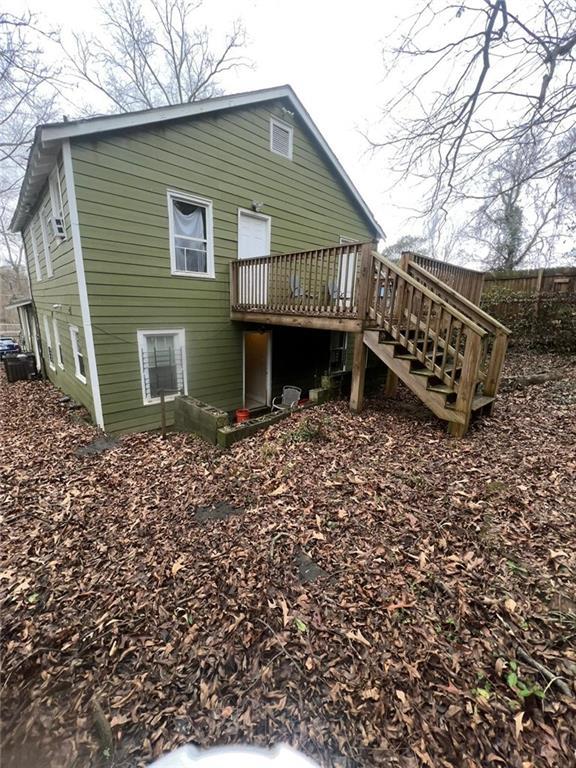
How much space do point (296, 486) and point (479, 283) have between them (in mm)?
6983

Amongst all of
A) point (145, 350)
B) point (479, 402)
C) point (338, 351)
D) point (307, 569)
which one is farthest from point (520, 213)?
point (307, 569)

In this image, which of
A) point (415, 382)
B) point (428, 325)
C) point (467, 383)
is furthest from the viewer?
point (415, 382)

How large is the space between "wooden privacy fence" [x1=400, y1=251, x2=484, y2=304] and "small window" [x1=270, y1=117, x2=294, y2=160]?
465cm

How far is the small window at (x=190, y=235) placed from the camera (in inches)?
253

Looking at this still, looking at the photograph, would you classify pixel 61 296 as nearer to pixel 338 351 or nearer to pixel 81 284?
pixel 81 284

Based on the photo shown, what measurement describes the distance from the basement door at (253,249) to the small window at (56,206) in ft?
11.1

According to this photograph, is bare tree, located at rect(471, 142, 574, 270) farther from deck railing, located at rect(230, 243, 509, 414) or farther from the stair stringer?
the stair stringer

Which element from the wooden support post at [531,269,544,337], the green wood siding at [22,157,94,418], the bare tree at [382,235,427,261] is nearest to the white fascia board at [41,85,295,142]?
the green wood siding at [22,157,94,418]

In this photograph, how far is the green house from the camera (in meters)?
5.52

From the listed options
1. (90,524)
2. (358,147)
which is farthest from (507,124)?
(90,524)

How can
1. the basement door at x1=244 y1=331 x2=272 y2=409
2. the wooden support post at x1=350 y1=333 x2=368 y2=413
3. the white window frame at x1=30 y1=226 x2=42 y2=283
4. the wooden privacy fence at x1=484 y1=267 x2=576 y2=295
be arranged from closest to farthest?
the wooden support post at x1=350 y1=333 x2=368 y2=413
the wooden privacy fence at x1=484 y1=267 x2=576 y2=295
the basement door at x1=244 y1=331 x2=272 y2=409
the white window frame at x1=30 y1=226 x2=42 y2=283

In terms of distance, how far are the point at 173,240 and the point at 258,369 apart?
380cm

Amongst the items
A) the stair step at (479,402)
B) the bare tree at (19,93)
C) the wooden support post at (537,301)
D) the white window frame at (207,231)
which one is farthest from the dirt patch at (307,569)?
the bare tree at (19,93)

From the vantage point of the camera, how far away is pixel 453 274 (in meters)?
6.86
